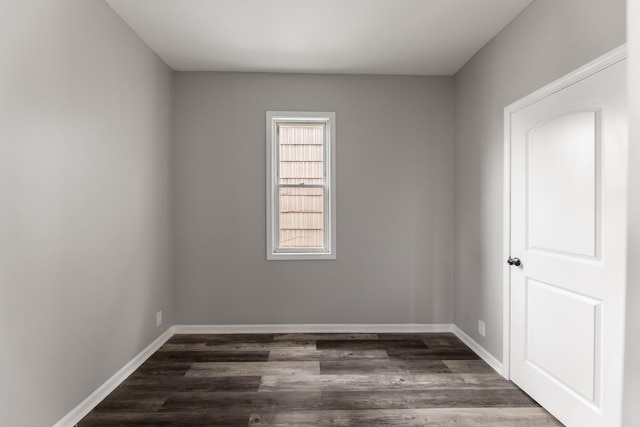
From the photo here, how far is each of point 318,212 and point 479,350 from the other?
194 centimetres

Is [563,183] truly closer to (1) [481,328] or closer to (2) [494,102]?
(2) [494,102]

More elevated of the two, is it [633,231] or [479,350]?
[633,231]

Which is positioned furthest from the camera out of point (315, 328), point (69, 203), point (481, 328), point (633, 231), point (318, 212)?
point (318, 212)

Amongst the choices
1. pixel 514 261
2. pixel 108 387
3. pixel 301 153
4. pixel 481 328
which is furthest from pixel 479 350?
pixel 108 387

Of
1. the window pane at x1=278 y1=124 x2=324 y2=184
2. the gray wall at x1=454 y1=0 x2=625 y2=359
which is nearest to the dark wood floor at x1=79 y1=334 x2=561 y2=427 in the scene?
the gray wall at x1=454 y1=0 x2=625 y2=359

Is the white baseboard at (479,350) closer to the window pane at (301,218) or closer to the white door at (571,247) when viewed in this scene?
the white door at (571,247)

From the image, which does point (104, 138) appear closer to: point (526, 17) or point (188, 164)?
point (188, 164)

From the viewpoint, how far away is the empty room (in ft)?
6.35

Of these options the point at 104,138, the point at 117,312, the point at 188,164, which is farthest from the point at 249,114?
the point at 117,312

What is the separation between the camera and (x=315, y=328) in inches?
155

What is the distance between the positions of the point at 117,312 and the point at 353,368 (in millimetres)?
1784

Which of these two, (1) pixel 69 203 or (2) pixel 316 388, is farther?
(2) pixel 316 388

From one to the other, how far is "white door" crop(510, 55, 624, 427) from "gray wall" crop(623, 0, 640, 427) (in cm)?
185

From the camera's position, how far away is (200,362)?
10.4 feet
